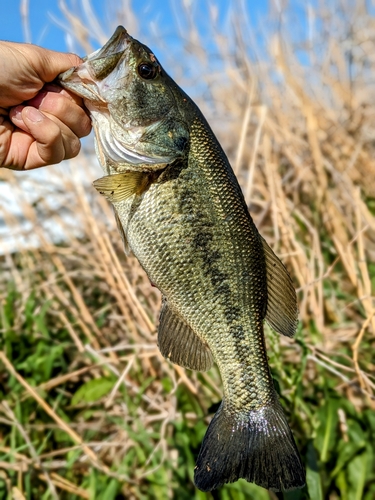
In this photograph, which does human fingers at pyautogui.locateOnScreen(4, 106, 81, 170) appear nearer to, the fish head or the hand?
the hand

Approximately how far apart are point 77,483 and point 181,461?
548mm

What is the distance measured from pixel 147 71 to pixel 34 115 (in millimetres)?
362

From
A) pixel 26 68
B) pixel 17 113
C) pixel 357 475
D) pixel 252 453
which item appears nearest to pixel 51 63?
pixel 26 68

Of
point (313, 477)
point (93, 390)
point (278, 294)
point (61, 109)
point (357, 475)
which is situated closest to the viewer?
point (278, 294)

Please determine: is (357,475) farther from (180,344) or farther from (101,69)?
(101,69)

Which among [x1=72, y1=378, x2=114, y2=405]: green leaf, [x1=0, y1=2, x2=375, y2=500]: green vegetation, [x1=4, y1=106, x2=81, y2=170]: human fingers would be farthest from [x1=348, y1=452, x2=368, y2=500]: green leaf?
[x1=4, y1=106, x2=81, y2=170]: human fingers

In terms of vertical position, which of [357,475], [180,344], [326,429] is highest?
[180,344]

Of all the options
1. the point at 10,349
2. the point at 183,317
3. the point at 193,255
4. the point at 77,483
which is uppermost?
the point at 193,255

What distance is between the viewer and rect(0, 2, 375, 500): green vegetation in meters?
2.25

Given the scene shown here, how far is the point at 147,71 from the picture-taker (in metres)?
1.53

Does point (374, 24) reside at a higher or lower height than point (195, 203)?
higher

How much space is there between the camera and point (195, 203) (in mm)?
1463

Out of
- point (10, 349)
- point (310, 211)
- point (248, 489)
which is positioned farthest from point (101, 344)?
point (310, 211)

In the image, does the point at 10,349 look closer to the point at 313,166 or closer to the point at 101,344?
the point at 101,344
